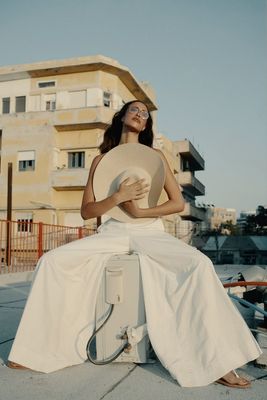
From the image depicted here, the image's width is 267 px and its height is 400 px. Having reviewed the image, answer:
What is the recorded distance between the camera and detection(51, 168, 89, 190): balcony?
82.1ft

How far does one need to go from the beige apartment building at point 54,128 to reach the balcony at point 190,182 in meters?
10.6

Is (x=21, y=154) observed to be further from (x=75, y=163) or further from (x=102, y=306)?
(x=102, y=306)

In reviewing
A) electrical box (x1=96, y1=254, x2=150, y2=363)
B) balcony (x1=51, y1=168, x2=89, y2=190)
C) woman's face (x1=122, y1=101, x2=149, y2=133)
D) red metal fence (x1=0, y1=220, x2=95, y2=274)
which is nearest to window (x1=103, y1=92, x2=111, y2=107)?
balcony (x1=51, y1=168, x2=89, y2=190)

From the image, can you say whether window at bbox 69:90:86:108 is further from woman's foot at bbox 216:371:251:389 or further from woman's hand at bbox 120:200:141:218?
woman's foot at bbox 216:371:251:389

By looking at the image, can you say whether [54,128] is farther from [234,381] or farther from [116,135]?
[234,381]

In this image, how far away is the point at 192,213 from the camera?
3641 cm

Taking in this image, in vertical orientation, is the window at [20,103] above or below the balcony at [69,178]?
above

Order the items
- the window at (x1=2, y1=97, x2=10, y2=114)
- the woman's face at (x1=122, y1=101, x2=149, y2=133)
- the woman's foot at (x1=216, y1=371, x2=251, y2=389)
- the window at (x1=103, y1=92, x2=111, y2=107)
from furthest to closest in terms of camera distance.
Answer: the window at (x1=2, y1=97, x2=10, y2=114) → the window at (x1=103, y1=92, x2=111, y2=107) → the woman's face at (x1=122, y1=101, x2=149, y2=133) → the woman's foot at (x1=216, y1=371, x2=251, y2=389)

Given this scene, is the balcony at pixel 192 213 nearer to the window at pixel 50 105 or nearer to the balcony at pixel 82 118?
the balcony at pixel 82 118

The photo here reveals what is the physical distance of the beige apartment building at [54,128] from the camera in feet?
84.1

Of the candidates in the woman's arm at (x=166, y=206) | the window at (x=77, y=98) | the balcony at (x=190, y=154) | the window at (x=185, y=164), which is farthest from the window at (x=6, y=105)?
the woman's arm at (x=166, y=206)

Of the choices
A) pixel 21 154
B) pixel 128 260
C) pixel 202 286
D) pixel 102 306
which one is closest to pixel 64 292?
pixel 102 306

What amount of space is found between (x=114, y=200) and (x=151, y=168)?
1.08 feet

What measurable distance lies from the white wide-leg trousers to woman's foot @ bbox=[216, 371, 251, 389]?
0.04 m
